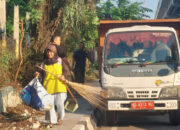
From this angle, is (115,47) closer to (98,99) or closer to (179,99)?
(98,99)

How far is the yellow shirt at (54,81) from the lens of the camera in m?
8.46

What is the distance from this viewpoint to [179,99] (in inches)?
364

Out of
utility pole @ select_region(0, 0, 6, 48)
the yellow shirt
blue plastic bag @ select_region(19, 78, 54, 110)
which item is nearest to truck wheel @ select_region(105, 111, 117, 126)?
the yellow shirt

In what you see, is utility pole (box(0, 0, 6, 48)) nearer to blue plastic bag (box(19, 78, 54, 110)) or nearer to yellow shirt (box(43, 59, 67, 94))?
yellow shirt (box(43, 59, 67, 94))

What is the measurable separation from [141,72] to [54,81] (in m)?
2.07

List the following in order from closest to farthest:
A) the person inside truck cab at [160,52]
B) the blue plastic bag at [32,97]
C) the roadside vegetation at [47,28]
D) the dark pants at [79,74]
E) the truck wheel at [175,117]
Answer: the blue plastic bag at [32,97], the truck wheel at [175,117], the person inside truck cab at [160,52], the roadside vegetation at [47,28], the dark pants at [79,74]

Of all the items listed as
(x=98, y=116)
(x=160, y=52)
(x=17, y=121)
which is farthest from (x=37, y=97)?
(x=98, y=116)

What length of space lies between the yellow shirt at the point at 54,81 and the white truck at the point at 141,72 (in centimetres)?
139

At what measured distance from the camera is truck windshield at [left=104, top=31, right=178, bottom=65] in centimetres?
975

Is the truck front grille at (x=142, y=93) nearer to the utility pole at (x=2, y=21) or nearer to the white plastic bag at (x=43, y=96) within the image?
the white plastic bag at (x=43, y=96)

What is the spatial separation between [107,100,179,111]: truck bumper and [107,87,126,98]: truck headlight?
0.11 m

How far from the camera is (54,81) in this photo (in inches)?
335

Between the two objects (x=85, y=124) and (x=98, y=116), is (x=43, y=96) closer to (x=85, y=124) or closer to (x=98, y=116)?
(x=85, y=124)

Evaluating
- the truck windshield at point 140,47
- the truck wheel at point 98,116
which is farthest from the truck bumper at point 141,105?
the truck wheel at point 98,116
